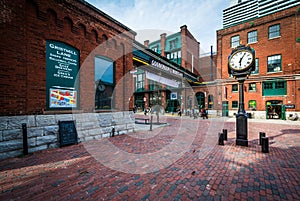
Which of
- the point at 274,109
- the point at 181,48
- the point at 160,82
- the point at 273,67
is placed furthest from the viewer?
the point at 181,48

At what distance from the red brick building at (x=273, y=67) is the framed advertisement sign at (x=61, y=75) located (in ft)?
68.8

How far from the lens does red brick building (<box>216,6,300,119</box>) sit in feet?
54.9

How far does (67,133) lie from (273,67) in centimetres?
2387

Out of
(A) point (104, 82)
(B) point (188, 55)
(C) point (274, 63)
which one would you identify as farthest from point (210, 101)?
(A) point (104, 82)

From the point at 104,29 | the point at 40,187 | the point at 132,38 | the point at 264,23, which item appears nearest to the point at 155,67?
the point at 132,38

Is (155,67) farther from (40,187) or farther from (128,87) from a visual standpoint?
(40,187)

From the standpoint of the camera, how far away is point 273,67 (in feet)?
59.5

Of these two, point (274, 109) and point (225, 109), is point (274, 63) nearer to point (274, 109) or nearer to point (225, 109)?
point (274, 109)

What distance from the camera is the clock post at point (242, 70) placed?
565 centimetres

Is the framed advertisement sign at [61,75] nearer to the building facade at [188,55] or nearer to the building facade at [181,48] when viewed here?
the building facade at [188,55]

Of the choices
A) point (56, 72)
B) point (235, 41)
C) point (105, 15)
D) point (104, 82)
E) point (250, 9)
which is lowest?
point (104, 82)

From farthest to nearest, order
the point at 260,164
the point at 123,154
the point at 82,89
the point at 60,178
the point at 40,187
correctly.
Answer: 1. the point at 82,89
2. the point at 123,154
3. the point at 260,164
4. the point at 60,178
5. the point at 40,187

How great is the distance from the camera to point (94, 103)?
6.50 meters

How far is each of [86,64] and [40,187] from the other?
4.85 m
